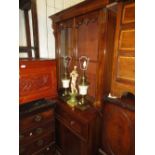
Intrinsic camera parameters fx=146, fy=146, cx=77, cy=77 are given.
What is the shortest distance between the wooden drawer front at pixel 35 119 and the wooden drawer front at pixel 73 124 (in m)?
0.12

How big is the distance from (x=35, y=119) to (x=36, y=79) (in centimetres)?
41

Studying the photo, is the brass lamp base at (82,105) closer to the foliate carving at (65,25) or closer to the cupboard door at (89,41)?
the cupboard door at (89,41)

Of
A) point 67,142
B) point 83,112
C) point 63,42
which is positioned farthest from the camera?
point 63,42

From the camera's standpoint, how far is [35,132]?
1532 mm

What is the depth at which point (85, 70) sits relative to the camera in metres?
1.53

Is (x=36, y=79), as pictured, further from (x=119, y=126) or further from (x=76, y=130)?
(x=119, y=126)

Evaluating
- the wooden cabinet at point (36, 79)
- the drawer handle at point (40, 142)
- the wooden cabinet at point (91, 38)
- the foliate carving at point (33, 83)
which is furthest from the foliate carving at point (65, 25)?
the drawer handle at point (40, 142)

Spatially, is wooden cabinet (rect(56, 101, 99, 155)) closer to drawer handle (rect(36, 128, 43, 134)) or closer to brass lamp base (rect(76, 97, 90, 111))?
brass lamp base (rect(76, 97, 90, 111))

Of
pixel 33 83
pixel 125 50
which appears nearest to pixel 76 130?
pixel 33 83

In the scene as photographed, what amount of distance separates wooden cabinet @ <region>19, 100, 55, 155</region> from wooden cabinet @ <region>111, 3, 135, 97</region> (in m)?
0.83

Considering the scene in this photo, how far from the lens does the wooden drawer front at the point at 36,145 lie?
147cm

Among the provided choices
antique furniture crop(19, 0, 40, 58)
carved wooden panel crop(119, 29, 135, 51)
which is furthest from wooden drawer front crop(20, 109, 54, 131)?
carved wooden panel crop(119, 29, 135, 51)

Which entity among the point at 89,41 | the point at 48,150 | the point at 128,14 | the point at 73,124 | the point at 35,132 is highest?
the point at 128,14
